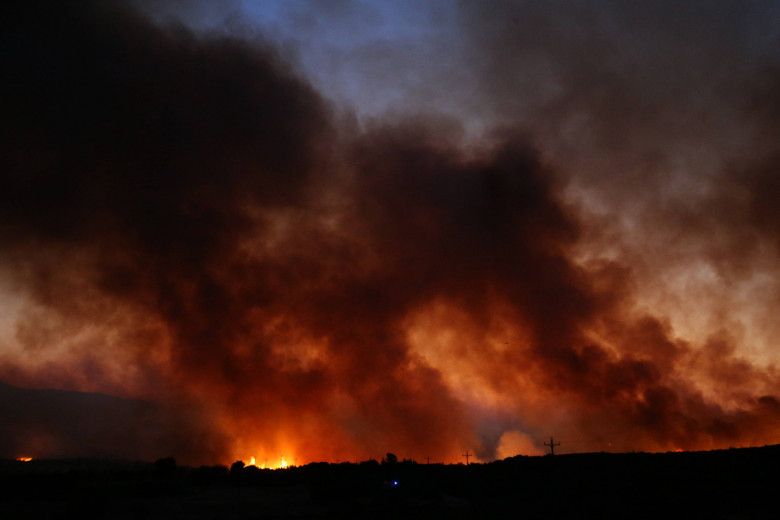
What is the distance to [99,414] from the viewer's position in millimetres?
194000

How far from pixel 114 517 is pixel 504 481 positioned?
31.6 metres

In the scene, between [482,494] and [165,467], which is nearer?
[482,494]

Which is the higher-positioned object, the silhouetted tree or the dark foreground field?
the silhouetted tree

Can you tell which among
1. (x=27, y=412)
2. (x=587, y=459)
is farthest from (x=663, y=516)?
(x=27, y=412)

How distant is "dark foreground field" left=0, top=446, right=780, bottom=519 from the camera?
2792 cm

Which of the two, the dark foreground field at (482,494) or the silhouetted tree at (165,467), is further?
the silhouetted tree at (165,467)

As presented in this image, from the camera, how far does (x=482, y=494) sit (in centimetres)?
3972

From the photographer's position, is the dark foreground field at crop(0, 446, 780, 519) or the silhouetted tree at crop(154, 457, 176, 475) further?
the silhouetted tree at crop(154, 457, 176, 475)

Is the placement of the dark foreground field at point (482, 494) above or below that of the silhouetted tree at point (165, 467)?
below

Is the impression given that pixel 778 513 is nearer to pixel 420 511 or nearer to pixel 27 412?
pixel 420 511

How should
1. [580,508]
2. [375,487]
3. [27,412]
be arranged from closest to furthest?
[580,508] < [375,487] < [27,412]

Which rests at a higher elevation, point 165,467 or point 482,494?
point 165,467

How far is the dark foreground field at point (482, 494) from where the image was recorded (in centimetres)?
2792

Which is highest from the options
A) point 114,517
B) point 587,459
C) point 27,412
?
point 27,412
